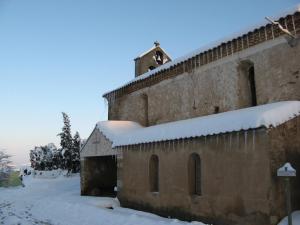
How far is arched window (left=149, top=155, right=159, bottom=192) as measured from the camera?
48.2 feet

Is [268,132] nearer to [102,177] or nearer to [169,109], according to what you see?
[169,109]

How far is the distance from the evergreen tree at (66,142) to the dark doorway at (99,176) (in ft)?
49.6

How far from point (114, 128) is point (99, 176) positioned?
13.0 ft

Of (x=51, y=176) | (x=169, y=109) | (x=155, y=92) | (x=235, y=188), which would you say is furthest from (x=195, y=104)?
(x=51, y=176)

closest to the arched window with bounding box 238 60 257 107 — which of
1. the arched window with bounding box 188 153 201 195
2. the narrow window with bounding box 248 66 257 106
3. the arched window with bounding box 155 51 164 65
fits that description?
the narrow window with bounding box 248 66 257 106

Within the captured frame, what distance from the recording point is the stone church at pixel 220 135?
392 inches

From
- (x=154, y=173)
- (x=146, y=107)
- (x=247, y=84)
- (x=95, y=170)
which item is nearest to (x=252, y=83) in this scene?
(x=247, y=84)

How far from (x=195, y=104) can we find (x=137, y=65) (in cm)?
1069

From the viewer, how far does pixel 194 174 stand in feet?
41.4

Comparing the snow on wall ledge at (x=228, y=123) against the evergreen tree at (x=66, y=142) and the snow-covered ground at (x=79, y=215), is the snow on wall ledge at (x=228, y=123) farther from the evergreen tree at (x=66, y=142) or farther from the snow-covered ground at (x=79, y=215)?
the evergreen tree at (x=66, y=142)

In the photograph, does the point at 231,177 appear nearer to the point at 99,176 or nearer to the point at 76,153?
the point at 99,176

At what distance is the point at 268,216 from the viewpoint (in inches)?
370

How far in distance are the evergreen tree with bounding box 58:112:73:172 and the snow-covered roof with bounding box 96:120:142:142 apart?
17.6 metres

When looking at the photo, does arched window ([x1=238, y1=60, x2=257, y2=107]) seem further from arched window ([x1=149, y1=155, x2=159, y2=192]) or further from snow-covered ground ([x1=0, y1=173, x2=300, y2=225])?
snow-covered ground ([x1=0, y1=173, x2=300, y2=225])
